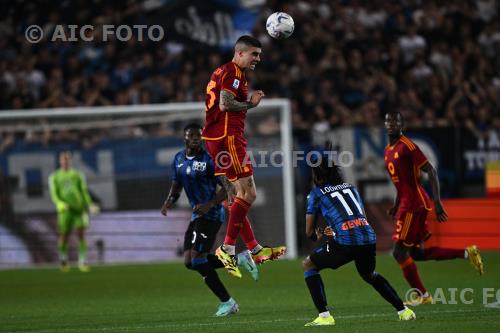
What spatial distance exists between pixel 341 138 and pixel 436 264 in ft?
11.4

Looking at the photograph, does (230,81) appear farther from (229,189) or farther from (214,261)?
(214,261)

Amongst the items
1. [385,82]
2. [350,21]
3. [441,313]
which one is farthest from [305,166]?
[441,313]

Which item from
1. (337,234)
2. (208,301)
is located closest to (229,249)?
(337,234)

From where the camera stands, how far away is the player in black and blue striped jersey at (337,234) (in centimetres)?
971

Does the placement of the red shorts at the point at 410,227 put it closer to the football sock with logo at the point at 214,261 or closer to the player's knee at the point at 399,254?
the player's knee at the point at 399,254

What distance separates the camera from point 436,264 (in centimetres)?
1831

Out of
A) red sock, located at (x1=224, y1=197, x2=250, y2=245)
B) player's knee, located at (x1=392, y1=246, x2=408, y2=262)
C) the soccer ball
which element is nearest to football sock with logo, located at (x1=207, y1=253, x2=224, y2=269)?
red sock, located at (x1=224, y1=197, x2=250, y2=245)

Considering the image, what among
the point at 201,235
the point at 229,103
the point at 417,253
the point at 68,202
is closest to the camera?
the point at 229,103

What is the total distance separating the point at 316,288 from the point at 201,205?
2.43 m

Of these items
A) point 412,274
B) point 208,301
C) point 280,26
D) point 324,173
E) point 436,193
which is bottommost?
point 208,301

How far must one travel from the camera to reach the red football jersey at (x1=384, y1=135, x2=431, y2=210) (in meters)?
12.5

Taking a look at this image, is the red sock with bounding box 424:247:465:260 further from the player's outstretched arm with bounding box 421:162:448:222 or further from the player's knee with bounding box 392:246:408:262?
the player's outstretched arm with bounding box 421:162:448:222

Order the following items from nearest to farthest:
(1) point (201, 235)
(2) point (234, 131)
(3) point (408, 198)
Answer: (2) point (234, 131) → (1) point (201, 235) → (3) point (408, 198)

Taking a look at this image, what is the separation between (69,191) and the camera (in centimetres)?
1970
